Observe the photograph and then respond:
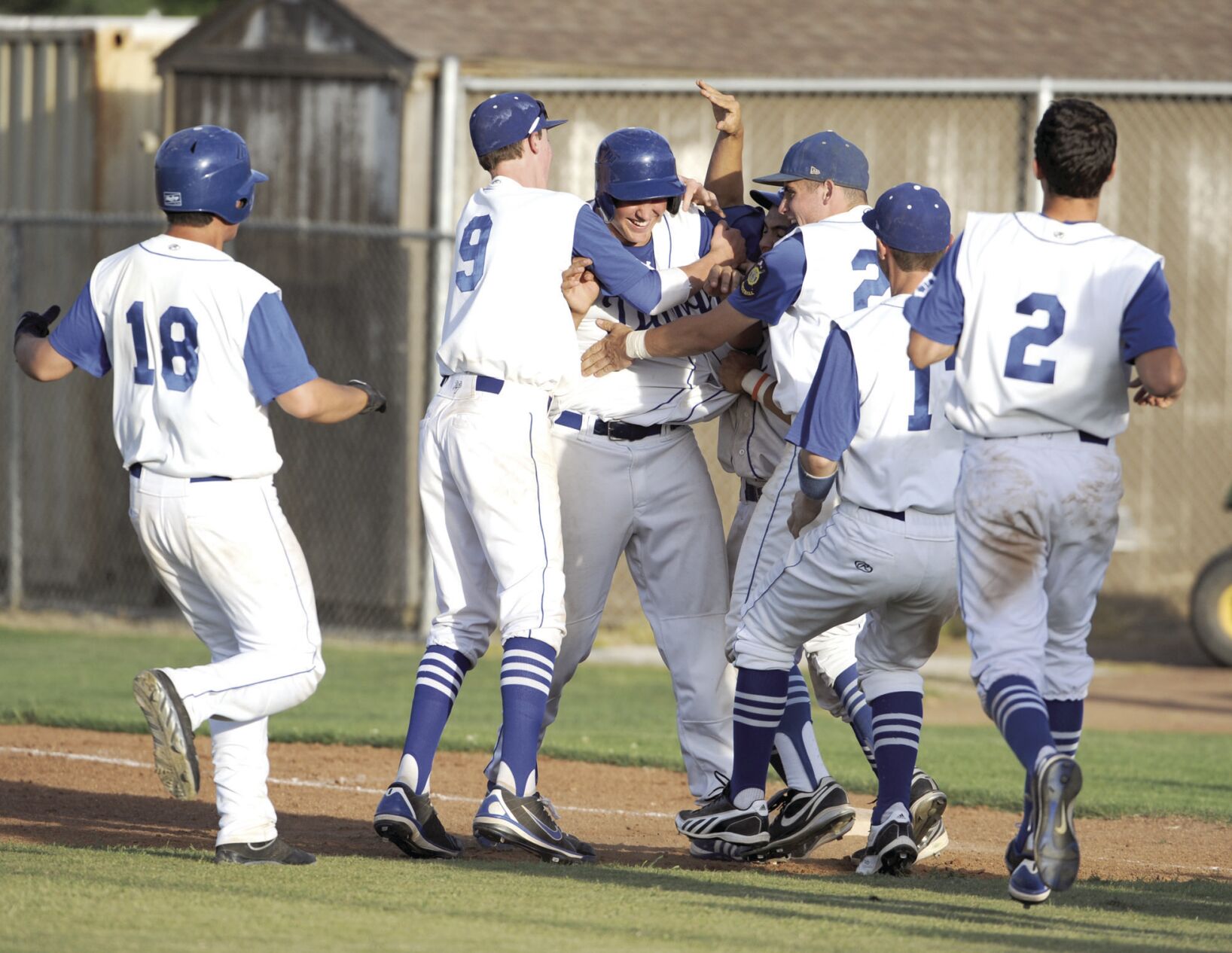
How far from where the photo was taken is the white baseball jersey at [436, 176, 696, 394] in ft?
16.8

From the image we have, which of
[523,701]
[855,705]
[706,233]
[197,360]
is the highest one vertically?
[706,233]

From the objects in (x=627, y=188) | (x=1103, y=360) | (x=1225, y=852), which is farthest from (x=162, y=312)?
(x=1225, y=852)

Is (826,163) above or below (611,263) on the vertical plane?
above

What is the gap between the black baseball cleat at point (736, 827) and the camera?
5160mm

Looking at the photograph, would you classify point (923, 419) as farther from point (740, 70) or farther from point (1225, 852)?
point (740, 70)

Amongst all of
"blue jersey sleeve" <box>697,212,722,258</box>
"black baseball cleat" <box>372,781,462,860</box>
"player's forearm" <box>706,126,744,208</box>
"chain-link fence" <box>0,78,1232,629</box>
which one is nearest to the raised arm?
"player's forearm" <box>706,126,744,208</box>

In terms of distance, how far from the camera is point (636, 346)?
17.8 feet

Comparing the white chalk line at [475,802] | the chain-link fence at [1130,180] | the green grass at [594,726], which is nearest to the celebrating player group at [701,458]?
the white chalk line at [475,802]

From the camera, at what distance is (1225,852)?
5840 mm

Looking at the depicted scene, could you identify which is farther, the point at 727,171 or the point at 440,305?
the point at 440,305

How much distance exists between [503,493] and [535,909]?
140 cm

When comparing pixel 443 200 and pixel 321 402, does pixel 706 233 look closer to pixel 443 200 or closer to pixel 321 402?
pixel 321 402

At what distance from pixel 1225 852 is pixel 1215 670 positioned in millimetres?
6521

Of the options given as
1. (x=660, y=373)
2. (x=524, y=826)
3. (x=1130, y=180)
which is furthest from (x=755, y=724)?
(x=1130, y=180)
